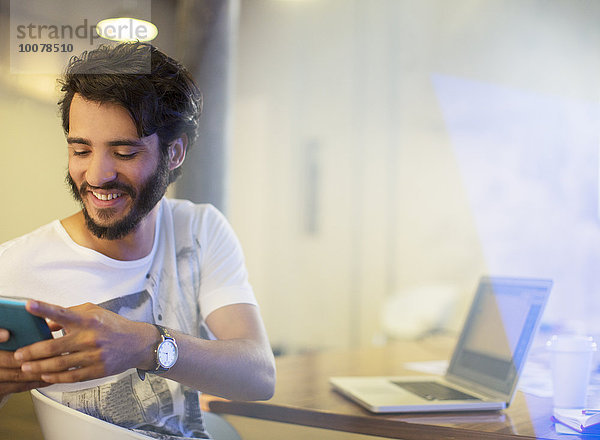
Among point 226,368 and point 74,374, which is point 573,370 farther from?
point 74,374

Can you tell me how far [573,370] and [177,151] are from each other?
809mm

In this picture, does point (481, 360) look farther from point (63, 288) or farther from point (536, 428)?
point (63, 288)

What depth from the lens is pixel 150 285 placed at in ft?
3.54

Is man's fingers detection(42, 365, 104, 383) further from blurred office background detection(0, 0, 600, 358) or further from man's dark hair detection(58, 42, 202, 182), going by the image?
blurred office background detection(0, 0, 600, 358)

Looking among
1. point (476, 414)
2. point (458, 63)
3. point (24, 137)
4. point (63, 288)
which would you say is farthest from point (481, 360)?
point (458, 63)

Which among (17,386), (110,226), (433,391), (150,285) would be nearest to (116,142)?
(110,226)

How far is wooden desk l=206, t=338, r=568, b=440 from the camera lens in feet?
3.16

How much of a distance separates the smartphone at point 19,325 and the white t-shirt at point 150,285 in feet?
0.66

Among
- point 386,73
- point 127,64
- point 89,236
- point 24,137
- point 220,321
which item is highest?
point 386,73

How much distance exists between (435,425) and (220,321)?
417mm

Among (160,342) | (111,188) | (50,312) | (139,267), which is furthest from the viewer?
(139,267)

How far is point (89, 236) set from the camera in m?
1.03

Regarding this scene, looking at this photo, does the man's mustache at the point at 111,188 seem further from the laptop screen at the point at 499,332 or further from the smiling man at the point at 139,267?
the laptop screen at the point at 499,332

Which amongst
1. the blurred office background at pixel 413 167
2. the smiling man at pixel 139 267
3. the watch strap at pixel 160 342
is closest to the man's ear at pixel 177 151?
the smiling man at pixel 139 267
